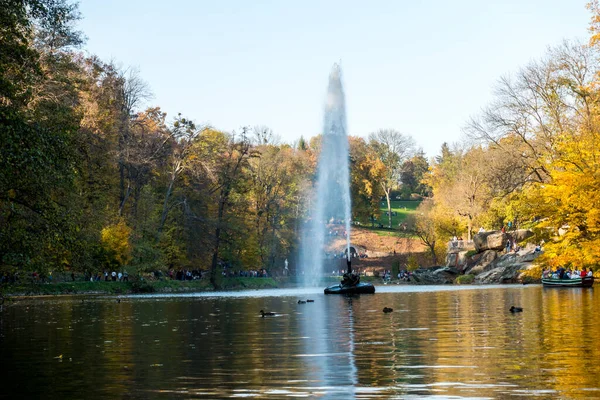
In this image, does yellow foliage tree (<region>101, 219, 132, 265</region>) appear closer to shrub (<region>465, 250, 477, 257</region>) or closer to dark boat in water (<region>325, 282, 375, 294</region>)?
dark boat in water (<region>325, 282, 375, 294</region>)

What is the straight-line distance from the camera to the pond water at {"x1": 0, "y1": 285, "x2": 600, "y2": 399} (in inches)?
516

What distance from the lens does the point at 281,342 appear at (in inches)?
843

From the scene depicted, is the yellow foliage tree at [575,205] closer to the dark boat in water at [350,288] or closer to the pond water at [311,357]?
the pond water at [311,357]

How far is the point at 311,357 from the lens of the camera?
698 inches

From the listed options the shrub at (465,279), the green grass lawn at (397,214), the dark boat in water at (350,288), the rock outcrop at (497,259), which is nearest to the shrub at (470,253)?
the rock outcrop at (497,259)

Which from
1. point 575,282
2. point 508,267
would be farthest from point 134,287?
point 575,282

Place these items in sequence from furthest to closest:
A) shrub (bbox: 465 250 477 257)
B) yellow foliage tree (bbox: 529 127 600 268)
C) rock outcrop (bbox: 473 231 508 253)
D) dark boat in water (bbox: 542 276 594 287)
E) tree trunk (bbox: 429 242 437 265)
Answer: tree trunk (bbox: 429 242 437 265)
shrub (bbox: 465 250 477 257)
rock outcrop (bbox: 473 231 508 253)
dark boat in water (bbox: 542 276 594 287)
yellow foliage tree (bbox: 529 127 600 268)

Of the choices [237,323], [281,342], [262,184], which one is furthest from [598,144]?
[262,184]

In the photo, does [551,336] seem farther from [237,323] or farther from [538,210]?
[538,210]

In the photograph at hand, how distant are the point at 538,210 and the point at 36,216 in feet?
89.7

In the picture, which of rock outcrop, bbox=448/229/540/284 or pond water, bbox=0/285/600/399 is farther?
rock outcrop, bbox=448/229/540/284

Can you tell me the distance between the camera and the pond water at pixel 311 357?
43.0 feet

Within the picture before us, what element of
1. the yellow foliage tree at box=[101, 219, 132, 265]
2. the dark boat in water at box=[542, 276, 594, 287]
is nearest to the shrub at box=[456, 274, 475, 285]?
the dark boat in water at box=[542, 276, 594, 287]

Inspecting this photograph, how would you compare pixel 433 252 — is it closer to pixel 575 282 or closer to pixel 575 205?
pixel 575 282
